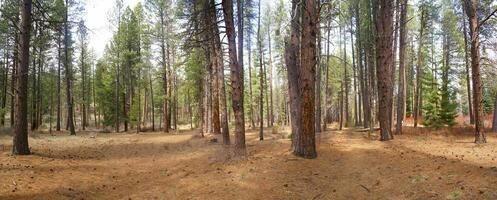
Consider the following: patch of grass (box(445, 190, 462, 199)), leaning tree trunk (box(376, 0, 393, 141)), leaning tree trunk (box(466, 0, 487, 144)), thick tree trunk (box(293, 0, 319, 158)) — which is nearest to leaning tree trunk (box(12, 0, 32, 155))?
thick tree trunk (box(293, 0, 319, 158))

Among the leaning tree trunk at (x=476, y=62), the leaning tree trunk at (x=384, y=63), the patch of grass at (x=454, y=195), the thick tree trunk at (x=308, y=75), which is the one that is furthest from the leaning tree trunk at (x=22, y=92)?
the leaning tree trunk at (x=476, y=62)

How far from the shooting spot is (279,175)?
377 inches

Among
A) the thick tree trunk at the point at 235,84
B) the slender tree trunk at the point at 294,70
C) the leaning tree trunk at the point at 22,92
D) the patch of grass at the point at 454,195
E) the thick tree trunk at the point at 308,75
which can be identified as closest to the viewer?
the patch of grass at the point at 454,195

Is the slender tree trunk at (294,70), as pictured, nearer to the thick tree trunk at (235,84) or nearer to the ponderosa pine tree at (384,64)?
the thick tree trunk at (235,84)

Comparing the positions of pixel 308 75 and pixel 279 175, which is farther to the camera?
pixel 308 75

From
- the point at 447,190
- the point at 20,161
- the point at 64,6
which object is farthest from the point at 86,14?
the point at 447,190

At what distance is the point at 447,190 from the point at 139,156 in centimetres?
1334

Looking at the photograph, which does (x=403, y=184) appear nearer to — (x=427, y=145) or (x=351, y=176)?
(x=351, y=176)

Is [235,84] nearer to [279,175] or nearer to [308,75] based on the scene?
[308,75]

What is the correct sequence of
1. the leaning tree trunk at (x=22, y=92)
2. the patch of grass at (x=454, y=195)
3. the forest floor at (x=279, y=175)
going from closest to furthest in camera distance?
1. the patch of grass at (x=454, y=195)
2. the forest floor at (x=279, y=175)
3. the leaning tree trunk at (x=22, y=92)

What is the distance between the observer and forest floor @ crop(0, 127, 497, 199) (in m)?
7.79

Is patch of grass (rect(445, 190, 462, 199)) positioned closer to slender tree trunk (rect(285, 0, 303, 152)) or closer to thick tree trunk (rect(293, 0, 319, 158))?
thick tree trunk (rect(293, 0, 319, 158))

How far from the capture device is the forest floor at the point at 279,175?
25.5 feet

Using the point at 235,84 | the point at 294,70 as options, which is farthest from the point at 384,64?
the point at 235,84
